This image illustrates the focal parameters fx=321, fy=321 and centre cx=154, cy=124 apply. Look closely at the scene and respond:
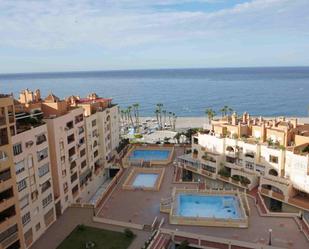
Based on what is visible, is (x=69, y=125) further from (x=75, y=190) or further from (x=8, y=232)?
(x=8, y=232)

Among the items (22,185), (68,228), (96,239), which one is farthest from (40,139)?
(96,239)

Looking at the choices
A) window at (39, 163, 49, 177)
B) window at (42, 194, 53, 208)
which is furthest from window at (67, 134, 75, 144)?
window at (42, 194, 53, 208)

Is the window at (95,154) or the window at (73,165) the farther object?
the window at (95,154)

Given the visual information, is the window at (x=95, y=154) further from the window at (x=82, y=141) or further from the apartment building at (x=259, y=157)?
the apartment building at (x=259, y=157)

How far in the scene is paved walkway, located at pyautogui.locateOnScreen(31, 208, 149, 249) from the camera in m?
33.4

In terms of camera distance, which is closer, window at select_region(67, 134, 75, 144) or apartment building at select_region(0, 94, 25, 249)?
apartment building at select_region(0, 94, 25, 249)

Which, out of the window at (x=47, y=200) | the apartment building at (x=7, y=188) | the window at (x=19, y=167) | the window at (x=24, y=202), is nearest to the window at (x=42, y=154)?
the window at (x=19, y=167)

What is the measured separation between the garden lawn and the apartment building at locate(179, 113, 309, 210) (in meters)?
21.8

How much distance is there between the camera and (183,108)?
15438 centimetres

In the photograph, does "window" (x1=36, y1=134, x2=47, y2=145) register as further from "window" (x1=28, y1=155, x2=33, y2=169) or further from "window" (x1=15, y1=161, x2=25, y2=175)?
"window" (x1=15, y1=161, x2=25, y2=175)

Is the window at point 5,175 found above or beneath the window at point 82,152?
above

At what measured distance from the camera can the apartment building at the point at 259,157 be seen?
4288 cm

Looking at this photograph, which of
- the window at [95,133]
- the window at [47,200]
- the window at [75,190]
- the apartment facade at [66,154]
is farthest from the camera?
the window at [95,133]

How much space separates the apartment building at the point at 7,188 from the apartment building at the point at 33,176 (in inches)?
66.7
